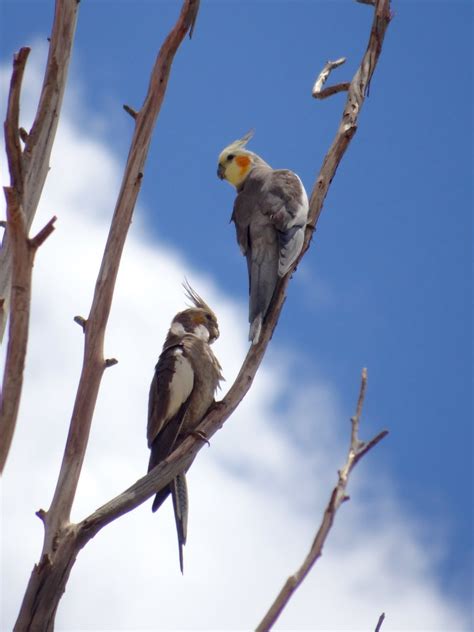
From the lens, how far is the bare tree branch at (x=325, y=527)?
248cm

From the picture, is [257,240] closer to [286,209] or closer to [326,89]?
[286,209]

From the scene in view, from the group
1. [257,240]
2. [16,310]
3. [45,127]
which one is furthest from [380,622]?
[257,240]

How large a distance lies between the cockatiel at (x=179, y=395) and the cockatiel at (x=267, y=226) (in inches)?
24.8

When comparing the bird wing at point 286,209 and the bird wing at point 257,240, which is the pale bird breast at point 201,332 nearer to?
the bird wing at point 257,240

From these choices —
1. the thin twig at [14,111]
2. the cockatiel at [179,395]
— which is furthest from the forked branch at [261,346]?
the thin twig at [14,111]

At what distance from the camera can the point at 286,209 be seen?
229 inches

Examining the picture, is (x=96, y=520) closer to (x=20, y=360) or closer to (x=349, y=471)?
(x=20, y=360)

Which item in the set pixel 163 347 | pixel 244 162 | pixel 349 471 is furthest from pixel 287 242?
pixel 349 471

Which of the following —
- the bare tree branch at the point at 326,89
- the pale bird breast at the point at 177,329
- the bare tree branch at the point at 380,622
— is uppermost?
the bare tree branch at the point at 326,89

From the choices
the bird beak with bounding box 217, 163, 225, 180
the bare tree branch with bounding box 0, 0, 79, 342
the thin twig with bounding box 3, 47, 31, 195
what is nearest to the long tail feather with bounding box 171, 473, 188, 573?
the bare tree branch with bounding box 0, 0, 79, 342

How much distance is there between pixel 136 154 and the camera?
3.99 m

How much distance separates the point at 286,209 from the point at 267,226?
0.57 feet

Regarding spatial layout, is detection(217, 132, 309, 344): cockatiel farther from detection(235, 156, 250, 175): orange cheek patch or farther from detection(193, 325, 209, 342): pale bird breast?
detection(193, 325, 209, 342): pale bird breast

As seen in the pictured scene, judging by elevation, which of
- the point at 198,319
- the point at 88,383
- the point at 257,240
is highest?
the point at 257,240
